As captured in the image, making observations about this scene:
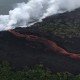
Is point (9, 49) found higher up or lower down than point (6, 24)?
lower down

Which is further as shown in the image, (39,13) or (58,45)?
(39,13)

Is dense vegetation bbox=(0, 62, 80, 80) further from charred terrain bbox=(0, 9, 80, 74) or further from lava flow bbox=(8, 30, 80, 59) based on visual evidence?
lava flow bbox=(8, 30, 80, 59)

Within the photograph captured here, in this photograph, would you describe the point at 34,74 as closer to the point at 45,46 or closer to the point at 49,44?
the point at 45,46

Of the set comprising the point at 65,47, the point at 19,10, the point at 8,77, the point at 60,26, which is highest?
the point at 19,10

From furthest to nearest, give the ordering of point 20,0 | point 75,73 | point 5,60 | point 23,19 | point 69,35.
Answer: point 20,0 < point 23,19 < point 69,35 < point 5,60 < point 75,73

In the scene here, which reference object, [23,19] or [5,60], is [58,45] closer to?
[5,60]

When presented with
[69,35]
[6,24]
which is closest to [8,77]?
[69,35]
